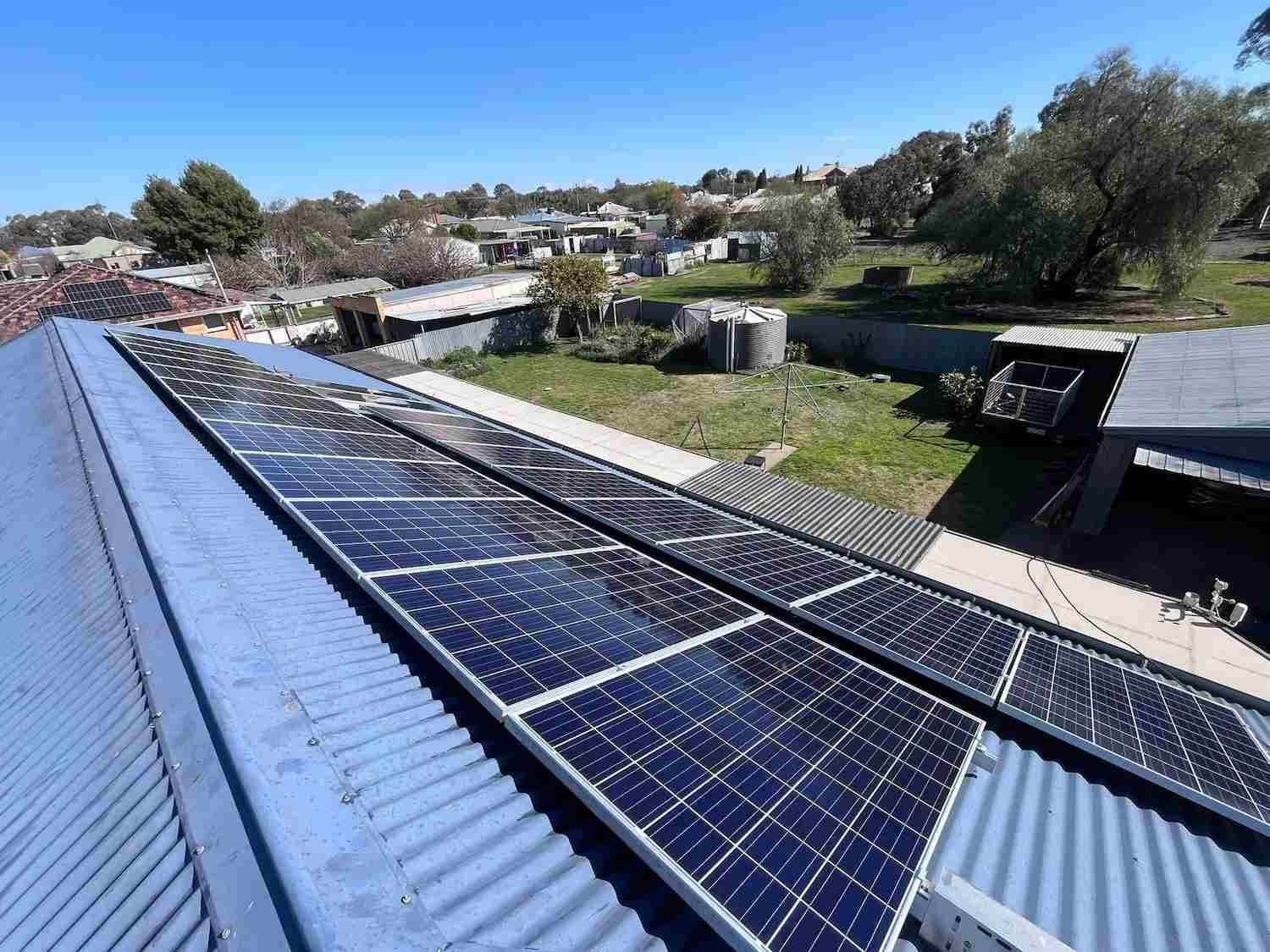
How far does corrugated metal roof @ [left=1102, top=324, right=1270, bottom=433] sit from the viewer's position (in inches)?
514

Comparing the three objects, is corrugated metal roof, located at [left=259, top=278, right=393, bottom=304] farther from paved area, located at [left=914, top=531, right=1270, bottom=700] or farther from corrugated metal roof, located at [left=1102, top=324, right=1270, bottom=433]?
corrugated metal roof, located at [left=1102, top=324, right=1270, bottom=433]

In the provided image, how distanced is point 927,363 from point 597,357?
777 inches

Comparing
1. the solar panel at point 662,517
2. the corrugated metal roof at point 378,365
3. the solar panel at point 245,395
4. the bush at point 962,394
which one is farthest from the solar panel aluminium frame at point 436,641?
the bush at point 962,394

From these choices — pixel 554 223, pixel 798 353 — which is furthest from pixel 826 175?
pixel 798 353

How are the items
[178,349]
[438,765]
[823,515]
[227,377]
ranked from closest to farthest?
[438,765] → [823,515] → [227,377] → [178,349]

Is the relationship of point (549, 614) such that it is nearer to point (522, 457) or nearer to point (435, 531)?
point (435, 531)

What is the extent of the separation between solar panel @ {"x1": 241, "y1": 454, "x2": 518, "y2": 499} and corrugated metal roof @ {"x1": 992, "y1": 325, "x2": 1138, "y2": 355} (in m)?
24.3

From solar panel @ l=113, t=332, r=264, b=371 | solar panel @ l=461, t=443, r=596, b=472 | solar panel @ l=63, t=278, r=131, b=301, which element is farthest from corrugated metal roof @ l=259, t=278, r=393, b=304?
solar panel @ l=461, t=443, r=596, b=472

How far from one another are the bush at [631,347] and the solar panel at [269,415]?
2315cm

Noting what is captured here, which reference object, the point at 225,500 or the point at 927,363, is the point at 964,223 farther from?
the point at 225,500

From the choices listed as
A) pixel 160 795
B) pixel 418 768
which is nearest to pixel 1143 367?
pixel 418 768

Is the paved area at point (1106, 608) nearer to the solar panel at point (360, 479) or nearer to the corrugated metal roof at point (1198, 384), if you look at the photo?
the corrugated metal roof at point (1198, 384)

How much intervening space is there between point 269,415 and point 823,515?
12765mm

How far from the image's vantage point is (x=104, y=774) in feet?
11.6
